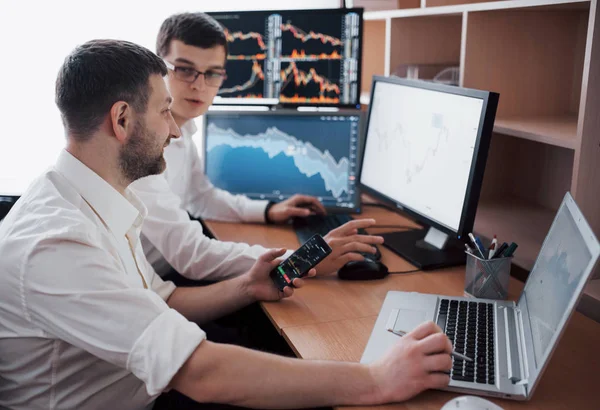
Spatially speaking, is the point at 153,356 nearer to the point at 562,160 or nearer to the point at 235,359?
the point at 235,359

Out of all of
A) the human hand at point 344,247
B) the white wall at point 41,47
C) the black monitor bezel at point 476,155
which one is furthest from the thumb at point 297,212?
the white wall at point 41,47

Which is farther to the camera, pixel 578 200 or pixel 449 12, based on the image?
pixel 449 12

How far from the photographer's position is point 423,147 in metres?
1.65

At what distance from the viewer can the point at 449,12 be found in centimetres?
179

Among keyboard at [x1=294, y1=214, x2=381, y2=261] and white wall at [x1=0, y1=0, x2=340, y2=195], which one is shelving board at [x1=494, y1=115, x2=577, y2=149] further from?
white wall at [x1=0, y1=0, x2=340, y2=195]

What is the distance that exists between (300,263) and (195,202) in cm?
80

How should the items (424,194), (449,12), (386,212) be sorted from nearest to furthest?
(424,194) → (449,12) → (386,212)

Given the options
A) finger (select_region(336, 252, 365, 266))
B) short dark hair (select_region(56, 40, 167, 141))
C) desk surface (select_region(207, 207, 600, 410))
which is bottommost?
desk surface (select_region(207, 207, 600, 410))

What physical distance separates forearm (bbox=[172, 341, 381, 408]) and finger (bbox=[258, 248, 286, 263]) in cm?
45

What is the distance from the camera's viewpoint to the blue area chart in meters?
2.10

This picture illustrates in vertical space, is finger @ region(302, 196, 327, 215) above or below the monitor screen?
below

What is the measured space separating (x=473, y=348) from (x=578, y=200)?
0.45 m

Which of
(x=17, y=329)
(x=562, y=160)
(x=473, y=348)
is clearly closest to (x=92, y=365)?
(x=17, y=329)

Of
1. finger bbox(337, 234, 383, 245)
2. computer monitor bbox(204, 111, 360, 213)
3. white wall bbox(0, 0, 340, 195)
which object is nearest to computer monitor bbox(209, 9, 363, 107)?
computer monitor bbox(204, 111, 360, 213)
